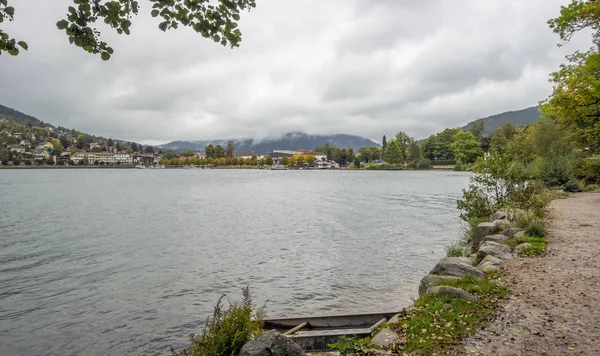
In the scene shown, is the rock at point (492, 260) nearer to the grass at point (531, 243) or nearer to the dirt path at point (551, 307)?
the dirt path at point (551, 307)

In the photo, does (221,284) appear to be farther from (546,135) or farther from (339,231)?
(546,135)

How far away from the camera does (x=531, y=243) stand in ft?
48.2

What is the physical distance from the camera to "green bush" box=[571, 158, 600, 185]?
37.9 meters

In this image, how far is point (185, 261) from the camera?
20.8 m

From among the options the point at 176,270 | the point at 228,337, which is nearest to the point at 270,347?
the point at 228,337

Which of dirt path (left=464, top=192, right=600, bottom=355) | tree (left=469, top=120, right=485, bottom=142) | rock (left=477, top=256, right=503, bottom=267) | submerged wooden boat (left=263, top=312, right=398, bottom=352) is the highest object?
tree (left=469, top=120, right=485, bottom=142)

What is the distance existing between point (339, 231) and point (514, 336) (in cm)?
2291

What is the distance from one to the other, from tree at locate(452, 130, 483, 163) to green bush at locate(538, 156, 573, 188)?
12704 centimetres

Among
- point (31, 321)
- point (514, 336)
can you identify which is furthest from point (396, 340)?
point (31, 321)

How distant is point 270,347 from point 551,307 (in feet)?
22.1

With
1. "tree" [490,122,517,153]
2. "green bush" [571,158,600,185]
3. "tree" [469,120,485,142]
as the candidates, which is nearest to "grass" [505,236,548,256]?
"green bush" [571,158,600,185]

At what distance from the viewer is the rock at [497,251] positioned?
44.1ft

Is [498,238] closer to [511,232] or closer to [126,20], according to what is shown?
[511,232]

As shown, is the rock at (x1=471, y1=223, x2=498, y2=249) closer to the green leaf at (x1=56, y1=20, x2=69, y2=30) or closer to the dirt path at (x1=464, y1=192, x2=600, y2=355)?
the dirt path at (x1=464, y1=192, x2=600, y2=355)
